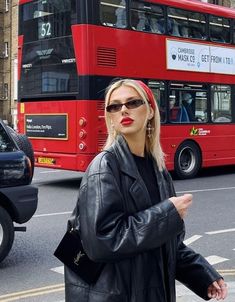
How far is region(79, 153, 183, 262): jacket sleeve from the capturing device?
203 centimetres

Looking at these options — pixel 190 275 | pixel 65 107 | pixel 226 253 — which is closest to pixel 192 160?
pixel 65 107

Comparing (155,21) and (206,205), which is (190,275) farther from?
(155,21)

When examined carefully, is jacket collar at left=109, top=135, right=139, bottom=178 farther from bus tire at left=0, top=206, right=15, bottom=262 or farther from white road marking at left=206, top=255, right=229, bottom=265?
white road marking at left=206, top=255, right=229, bottom=265

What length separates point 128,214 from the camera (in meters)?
2.11

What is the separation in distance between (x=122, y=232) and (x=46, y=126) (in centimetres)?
1039

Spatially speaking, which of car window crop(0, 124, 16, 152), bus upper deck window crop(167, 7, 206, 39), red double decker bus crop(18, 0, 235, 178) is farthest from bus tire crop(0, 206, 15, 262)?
bus upper deck window crop(167, 7, 206, 39)

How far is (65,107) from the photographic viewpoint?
1180cm

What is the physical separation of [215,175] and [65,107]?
204 inches

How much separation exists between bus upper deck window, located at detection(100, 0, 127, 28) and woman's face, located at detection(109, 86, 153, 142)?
31.1 ft

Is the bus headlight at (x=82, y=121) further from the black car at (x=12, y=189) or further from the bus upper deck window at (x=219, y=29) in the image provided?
the black car at (x=12, y=189)

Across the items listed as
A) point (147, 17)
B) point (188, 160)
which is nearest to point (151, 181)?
point (147, 17)

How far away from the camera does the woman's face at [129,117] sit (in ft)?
7.52

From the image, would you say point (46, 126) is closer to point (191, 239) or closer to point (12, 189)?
point (191, 239)

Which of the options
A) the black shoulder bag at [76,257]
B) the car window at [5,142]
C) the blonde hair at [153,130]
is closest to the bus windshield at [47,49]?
the car window at [5,142]
